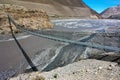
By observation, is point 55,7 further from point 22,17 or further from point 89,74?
point 89,74

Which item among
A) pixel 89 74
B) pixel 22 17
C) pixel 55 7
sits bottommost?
pixel 55 7

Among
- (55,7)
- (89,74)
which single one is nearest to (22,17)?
(89,74)

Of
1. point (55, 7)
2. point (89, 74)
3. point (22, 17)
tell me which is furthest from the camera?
point (55, 7)

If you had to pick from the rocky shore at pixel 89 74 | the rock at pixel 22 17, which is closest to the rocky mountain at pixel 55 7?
the rock at pixel 22 17

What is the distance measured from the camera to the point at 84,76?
6977 mm

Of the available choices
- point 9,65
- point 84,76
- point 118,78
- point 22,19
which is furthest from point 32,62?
point 22,19

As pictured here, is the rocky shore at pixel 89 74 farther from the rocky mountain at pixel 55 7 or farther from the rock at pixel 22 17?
the rocky mountain at pixel 55 7

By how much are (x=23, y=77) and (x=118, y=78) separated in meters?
3.50

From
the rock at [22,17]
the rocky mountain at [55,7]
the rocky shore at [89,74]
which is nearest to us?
the rocky shore at [89,74]

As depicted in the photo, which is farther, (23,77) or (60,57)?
(60,57)

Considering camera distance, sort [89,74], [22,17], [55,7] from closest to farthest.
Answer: [89,74] → [22,17] → [55,7]

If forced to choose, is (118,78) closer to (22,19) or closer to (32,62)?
(32,62)

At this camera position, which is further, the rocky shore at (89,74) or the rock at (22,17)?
the rock at (22,17)

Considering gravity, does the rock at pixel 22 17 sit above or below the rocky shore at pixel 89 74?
below
